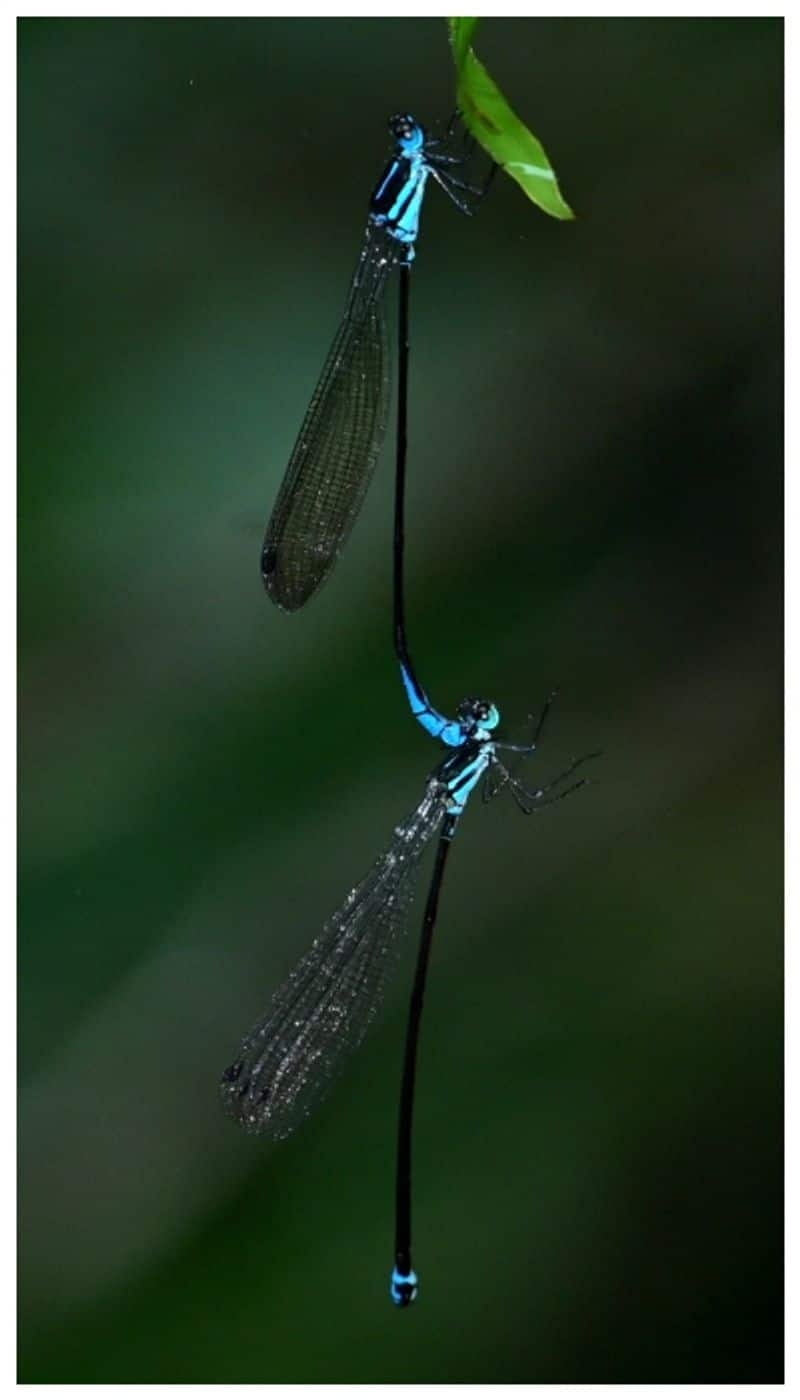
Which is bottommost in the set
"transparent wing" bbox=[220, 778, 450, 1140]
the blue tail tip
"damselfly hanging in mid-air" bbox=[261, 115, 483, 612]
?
the blue tail tip

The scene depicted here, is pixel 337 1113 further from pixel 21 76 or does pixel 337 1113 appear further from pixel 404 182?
pixel 21 76

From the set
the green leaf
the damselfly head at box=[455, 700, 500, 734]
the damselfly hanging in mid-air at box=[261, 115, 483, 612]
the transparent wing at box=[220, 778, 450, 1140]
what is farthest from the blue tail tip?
the green leaf

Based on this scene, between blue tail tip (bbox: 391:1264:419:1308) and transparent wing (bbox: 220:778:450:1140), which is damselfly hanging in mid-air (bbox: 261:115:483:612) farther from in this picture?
blue tail tip (bbox: 391:1264:419:1308)

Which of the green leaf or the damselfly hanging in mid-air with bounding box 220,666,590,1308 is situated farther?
the damselfly hanging in mid-air with bounding box 220,666,590,1308

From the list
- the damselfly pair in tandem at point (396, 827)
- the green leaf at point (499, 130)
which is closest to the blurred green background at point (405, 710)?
the damselfly pair in tandem at point (396, 827)

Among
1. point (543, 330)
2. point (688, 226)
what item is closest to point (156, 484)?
point (543, 330)

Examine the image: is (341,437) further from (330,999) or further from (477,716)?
(330,999)

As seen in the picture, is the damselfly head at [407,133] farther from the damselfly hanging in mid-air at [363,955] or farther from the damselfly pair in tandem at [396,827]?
the damselfly hanging in mid-air at [363,955]
